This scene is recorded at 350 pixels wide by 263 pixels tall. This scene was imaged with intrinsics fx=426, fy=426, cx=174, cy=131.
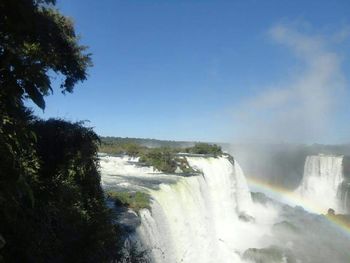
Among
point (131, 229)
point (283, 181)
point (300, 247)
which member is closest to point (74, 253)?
point (131, 229)

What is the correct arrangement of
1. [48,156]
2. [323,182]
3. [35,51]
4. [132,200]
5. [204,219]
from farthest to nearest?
1. [323,182]
2. [204,219]
3. [132,200]
4. [48,156]
5. [35,51]

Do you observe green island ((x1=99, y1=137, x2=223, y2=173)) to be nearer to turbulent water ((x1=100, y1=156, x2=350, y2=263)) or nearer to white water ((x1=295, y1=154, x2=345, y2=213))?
turbulent water ((x1=100, y1=156, x2=350, y2=263))

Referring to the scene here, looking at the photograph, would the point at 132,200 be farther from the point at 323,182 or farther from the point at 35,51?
the point at 323,182

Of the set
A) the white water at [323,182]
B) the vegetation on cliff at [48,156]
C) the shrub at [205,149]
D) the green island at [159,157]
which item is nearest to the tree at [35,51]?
the vegetation on cliff at [48,156]

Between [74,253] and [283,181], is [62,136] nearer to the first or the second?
[74,253]

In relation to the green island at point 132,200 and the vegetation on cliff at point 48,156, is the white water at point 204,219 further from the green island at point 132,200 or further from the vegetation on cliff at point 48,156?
the vegetation on cliff at point 48,156

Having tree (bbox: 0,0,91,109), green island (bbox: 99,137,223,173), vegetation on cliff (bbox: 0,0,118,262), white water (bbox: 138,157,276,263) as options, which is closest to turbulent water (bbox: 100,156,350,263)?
white water (bbox: 138,157,276,263)

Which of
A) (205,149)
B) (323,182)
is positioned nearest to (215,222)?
(205,149)
